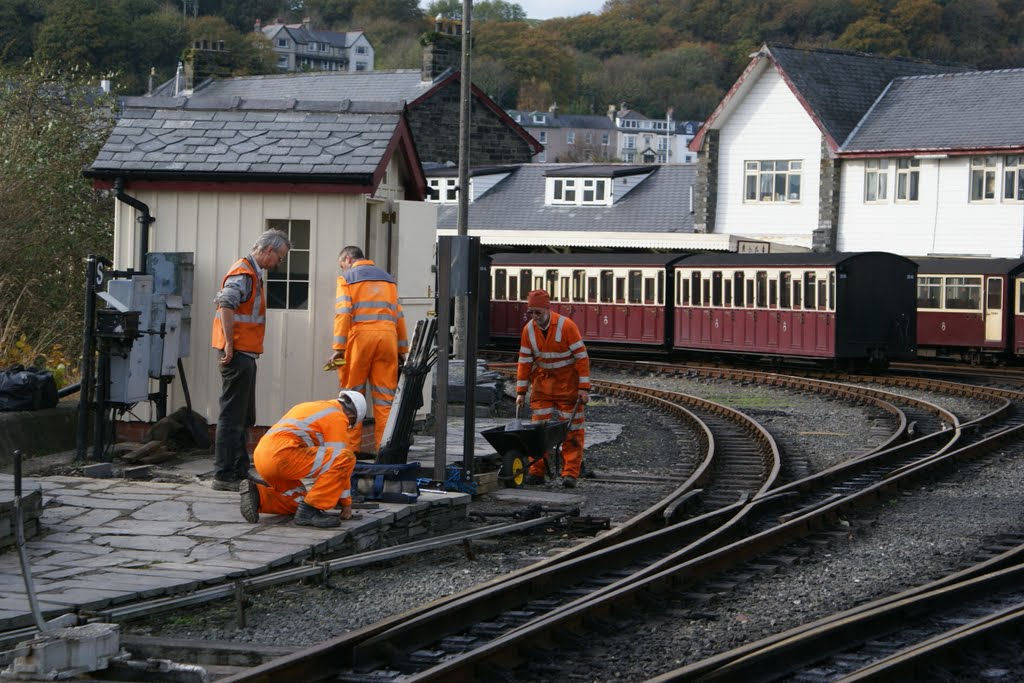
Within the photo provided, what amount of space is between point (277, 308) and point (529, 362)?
2170mm

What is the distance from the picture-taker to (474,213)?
148 feet

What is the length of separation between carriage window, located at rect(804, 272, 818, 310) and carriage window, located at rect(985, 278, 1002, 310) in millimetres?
4232

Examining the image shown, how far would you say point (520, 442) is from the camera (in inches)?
462

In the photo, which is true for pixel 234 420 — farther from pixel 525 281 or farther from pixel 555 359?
pixel 525 281

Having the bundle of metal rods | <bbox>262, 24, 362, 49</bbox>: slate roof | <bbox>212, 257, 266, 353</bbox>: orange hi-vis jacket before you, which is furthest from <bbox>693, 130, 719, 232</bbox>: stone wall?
<bbox>262, 24, 362, 49</bbox>: slate roof

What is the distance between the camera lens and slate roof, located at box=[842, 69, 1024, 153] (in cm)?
3628

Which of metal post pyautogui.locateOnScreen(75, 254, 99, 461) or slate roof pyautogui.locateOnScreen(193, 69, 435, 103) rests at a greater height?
slate roof pyautogui.locateOnScreen(193, 69, 435, 103)

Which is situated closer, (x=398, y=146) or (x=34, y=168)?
(x=398, y=146)

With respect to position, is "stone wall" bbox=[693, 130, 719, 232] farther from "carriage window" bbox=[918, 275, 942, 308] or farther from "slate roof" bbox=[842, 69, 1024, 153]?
"carriage window" bbox=[918, 275, 942, 308]

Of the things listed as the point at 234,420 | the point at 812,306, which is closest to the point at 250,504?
the point at 234,420

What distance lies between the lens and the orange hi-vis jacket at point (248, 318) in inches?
404

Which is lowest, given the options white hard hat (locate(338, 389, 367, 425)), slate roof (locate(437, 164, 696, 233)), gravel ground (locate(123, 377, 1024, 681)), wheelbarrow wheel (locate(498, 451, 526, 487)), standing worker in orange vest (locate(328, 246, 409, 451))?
gravel ground (locate(123, 377, 1024, 681))

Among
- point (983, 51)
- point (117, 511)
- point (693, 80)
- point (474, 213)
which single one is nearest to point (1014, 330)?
point (474, 213)

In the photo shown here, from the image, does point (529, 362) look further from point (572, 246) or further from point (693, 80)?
Result: point (693, 80)
